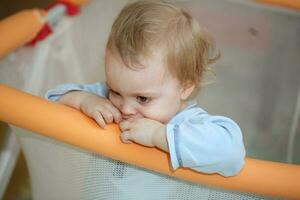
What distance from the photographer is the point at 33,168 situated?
2.23 feet

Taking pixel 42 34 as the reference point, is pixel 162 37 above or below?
above

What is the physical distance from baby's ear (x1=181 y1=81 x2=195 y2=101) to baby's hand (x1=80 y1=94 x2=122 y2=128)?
0.31 ft

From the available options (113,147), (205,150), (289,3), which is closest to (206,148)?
(205,150)

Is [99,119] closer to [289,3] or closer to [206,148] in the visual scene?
[206,148]

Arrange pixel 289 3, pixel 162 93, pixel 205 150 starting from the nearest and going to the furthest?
pixel 205 150 → pixel 162 93 → pixel 289 3

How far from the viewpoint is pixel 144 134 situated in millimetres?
517

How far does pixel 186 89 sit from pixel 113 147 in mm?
163

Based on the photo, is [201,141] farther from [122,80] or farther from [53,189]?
[53,189]

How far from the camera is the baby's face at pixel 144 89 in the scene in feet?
1.83

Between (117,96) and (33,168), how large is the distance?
7.0 inches

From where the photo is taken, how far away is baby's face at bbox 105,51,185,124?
558mm

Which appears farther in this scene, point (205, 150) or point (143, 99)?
point (143, 99)

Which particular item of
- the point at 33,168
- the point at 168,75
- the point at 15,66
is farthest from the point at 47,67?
the point at 168,75

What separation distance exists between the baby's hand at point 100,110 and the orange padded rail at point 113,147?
14 millimetres
